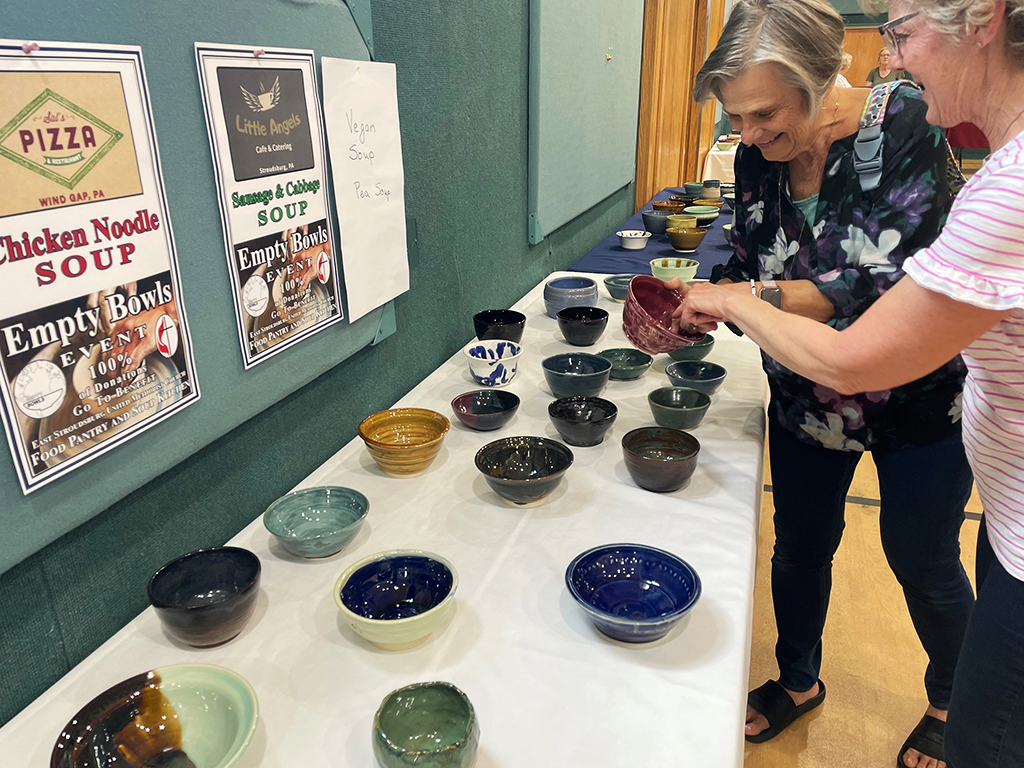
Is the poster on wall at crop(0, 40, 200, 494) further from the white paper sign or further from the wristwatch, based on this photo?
the wristwatch

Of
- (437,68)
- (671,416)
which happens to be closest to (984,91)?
(671,416)

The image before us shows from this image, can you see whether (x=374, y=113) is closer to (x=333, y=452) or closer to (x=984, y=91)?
(x=333, y=452)

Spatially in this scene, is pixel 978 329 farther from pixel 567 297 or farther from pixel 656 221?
pixel 656 221

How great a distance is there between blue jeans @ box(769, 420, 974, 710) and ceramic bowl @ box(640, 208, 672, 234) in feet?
5.09

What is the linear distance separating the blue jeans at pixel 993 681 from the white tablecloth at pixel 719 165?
4465mm

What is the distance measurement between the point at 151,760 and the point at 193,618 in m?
0.13

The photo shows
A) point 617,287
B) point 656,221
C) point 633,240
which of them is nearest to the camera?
point 617,287

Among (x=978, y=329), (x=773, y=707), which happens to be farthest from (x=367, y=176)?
(x=773, y=707)

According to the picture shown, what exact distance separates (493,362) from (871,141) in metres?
0.75

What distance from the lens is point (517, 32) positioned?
6.02 feet

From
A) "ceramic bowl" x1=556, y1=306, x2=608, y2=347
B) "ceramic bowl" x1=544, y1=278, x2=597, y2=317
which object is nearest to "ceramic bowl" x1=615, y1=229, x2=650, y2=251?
"ceramic bowl" x1=544, y1=278, x2=597, y2=317

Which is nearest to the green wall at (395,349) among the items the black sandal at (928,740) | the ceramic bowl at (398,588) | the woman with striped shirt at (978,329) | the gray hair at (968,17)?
the ceramic bowl at (398,588)

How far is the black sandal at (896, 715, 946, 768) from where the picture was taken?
138 centimetres

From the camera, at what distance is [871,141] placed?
1045mm
